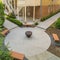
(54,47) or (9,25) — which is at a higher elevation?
(9,25)

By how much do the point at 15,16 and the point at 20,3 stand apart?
6.25 feet

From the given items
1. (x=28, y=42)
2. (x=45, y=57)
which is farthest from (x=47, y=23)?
(x=45, y=57)

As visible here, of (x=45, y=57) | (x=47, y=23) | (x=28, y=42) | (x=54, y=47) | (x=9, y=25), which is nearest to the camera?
(x=45, y=57)

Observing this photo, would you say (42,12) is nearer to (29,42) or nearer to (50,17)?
(50,17)

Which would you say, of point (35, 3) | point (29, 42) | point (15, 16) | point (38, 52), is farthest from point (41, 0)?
point (38, 52)

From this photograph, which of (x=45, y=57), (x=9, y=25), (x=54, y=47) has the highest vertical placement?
(x=9, y=25)

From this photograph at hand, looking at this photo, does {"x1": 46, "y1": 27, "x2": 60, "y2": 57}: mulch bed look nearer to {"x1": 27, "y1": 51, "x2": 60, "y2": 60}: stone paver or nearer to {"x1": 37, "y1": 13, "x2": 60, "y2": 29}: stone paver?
{"x1": 27, "y1": 51, "x2": 60, "y2": 60}: stone paver

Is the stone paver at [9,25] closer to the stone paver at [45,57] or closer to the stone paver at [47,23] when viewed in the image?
the stone paver at [47,23]

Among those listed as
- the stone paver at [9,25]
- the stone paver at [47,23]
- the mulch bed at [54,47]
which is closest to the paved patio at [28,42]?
the mulch bed at [54,47]

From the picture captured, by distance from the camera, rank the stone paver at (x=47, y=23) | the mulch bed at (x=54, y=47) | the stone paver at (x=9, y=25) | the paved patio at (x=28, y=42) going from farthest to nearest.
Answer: the stone paver at (x=47, y=23), the stone paver at (x=9, y=25), the paved patio at (x=28, y=42), the mulch bed at (x=54, y=47)

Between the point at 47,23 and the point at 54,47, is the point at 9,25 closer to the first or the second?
the point at 47,23

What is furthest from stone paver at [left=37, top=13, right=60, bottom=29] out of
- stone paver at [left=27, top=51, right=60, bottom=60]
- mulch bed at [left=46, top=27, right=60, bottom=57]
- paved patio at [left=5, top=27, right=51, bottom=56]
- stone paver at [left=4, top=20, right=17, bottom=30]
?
stone paver at [left=27, top=51, right=60, bottom=60]

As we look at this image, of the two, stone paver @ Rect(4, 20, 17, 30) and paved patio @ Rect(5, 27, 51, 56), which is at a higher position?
stone paver @ Rect(4, 20, 17, 30)

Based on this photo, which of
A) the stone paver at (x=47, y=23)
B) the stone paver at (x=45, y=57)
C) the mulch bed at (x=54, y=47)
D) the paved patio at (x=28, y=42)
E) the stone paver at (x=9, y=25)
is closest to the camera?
the stone paver at (x=45, y=57)
